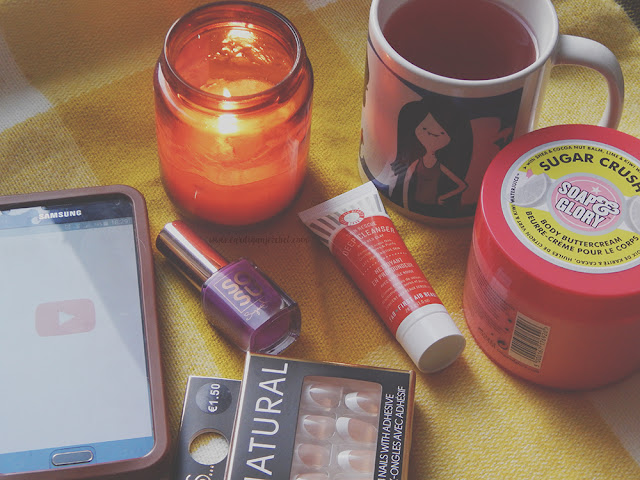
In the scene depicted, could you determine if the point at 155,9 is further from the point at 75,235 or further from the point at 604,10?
the point at 604,10

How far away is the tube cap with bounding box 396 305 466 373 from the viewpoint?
53cm

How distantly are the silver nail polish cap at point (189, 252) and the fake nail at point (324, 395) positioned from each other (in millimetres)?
103

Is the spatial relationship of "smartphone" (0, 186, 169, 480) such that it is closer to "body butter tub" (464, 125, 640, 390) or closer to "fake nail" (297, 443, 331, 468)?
"fake nail" (297, 443, 331, 468)

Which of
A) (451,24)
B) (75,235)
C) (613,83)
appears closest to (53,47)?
(75,235)

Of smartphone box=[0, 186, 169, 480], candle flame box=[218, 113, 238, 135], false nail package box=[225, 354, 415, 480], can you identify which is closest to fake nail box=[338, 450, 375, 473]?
false nail package box=[225, 354, 415, 480]

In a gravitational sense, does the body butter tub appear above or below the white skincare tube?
above

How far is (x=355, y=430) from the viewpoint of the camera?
0.49 metres

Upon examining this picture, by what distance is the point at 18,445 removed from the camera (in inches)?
19.5

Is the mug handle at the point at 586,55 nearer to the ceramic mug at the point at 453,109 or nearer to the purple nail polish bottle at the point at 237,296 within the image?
the ceramic mug at the point at 453,109

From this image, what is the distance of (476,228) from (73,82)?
33 centimetres

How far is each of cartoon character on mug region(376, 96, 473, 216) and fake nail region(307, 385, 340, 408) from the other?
0.52ft

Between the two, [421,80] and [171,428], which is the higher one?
[421,80]

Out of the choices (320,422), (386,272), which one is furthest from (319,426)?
(386,272)

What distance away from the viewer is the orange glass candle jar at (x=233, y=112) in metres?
0.52
